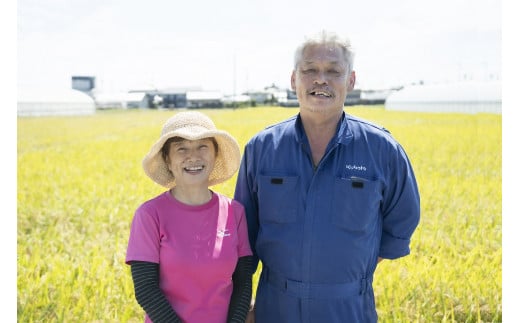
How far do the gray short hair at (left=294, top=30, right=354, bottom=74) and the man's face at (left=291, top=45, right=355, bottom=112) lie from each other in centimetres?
2

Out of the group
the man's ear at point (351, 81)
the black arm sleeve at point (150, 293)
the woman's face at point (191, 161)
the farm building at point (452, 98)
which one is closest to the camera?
the black arm sleeve at point (150, 293)

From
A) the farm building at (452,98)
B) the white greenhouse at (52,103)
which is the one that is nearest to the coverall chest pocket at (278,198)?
Answer: the farm building at (452,98)

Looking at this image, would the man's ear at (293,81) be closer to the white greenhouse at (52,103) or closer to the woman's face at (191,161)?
the woman's face at (191,161)

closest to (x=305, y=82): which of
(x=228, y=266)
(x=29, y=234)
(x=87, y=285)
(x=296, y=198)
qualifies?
(x=296, y=198)

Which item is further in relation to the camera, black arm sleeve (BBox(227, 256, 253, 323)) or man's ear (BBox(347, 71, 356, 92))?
man's ear (BBox(347, 71, 356, 92))

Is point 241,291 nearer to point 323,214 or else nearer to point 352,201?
point 323,214

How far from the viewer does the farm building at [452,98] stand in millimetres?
30781

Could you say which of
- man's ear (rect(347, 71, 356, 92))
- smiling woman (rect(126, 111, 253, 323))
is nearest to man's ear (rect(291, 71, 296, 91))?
man's ear (rect(347, 71, 356, 92))

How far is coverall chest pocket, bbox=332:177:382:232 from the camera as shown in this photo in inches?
89.0

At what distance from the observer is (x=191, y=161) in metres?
2.13

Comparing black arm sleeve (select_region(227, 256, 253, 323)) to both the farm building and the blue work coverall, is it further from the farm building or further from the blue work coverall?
the farm building

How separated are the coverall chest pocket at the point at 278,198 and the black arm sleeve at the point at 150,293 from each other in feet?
2.02

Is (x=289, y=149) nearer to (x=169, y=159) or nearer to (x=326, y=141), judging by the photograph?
(x=326, y=141)

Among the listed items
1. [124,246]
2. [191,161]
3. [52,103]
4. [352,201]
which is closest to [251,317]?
[352,201]
